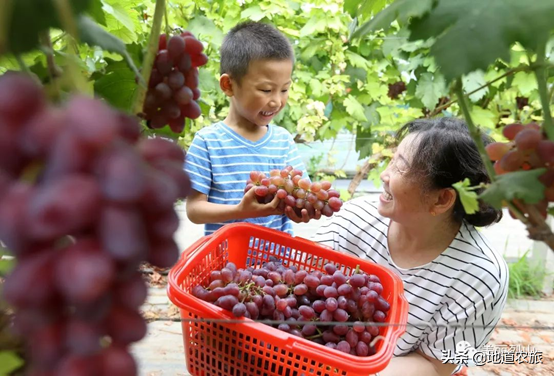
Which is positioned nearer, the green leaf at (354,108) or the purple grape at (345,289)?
the purple grape at (345,289)

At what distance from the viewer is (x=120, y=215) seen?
20 centimetres

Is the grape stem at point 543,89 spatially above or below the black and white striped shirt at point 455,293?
above

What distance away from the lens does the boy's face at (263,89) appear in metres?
1.12

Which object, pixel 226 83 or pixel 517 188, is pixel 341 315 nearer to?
pixel 517 188

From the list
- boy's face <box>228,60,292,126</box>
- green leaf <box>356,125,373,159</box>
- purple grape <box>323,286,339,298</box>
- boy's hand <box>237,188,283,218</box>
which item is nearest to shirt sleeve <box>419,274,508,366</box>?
purple grape <box>323,286,339,298</box>

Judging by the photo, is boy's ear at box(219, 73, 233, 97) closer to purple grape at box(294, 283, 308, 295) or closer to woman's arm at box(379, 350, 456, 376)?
purple grape at box(294, 283, 308, 295)

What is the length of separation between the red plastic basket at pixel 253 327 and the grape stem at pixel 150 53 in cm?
34

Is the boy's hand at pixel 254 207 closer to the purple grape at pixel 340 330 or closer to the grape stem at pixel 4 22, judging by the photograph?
the purple grape at pixel 340 330

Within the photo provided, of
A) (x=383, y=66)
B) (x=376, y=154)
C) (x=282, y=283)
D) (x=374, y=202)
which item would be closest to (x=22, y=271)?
(x=282, y=283)

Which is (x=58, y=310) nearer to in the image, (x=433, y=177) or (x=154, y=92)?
(x=154, y=92)

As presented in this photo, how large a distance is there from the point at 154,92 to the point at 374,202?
0.88 meters

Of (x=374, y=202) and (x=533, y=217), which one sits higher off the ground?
(x=533, y=217)

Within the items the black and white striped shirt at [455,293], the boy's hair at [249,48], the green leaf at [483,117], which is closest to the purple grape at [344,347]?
the black and white striped shirt at [455,293]

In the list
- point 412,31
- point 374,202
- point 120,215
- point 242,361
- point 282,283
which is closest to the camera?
point 120,215
